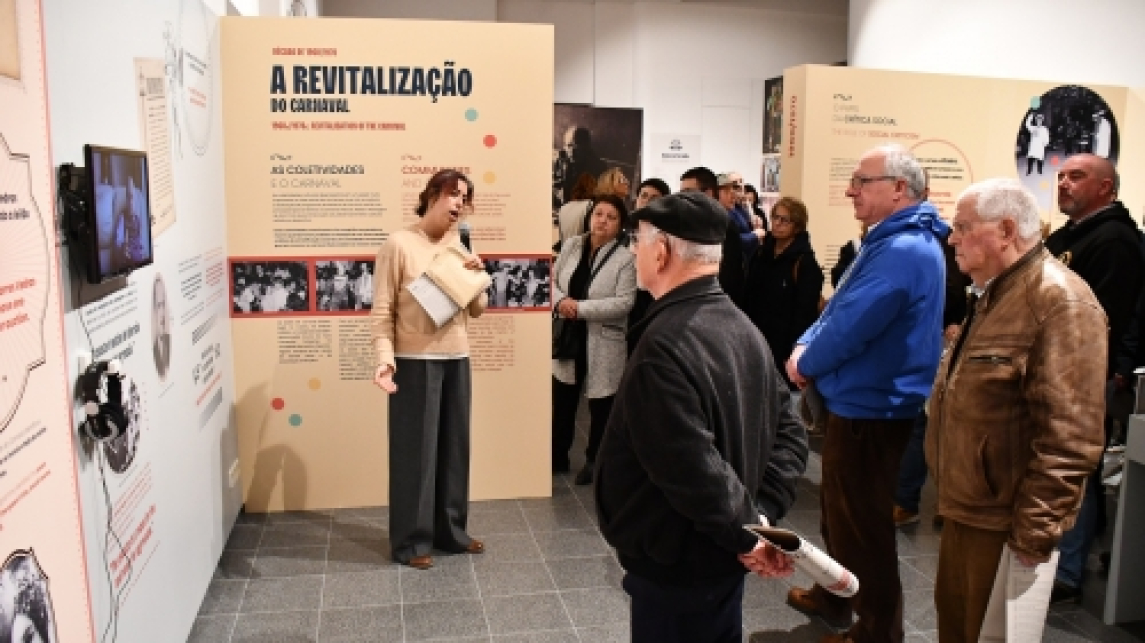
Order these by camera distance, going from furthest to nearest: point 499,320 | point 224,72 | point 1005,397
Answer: point 499,320
point 224,72
point 1005,397

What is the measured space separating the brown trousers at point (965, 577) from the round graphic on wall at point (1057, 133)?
15.7ft

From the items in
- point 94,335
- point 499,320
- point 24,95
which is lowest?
point 499,320

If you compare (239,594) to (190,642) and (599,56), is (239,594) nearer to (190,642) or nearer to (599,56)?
(190,642)

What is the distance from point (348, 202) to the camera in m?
4.30

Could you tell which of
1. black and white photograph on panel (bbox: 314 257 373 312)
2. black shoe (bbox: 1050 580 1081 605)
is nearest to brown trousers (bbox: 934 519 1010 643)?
black shoe (bbox: 1050 580 1081 605)

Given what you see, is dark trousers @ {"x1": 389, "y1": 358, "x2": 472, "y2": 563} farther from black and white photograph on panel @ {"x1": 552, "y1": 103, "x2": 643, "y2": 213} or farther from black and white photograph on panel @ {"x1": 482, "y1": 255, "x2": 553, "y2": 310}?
black and white photograph on panel @ {"x1": 552, "y1": 103, "x2": 643, "y2": 213}

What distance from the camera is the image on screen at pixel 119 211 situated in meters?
2.00

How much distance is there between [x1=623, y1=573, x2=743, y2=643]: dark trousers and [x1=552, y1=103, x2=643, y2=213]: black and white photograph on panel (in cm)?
690

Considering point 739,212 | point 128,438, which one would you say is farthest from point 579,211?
point 128,438

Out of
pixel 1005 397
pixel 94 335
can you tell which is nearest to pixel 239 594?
pixel 94 335

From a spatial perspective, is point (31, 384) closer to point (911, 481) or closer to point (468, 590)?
point (468, 590)

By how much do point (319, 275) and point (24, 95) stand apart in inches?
103

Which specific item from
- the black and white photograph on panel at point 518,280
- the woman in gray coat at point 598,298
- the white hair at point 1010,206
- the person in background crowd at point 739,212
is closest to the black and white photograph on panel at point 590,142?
the person in background crowd at point 739,212

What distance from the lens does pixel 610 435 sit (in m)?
1.94
